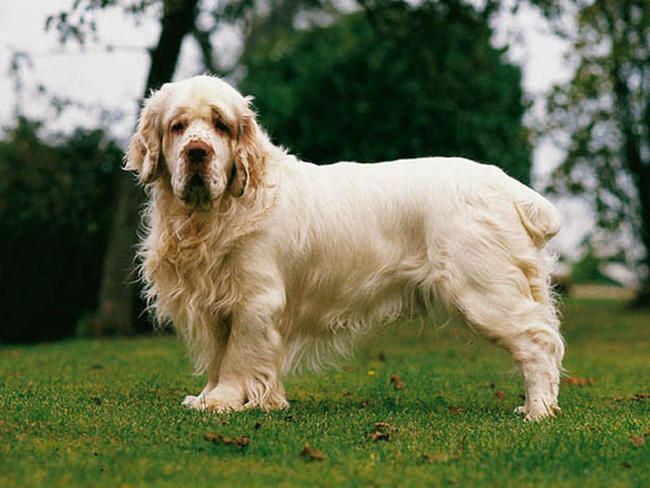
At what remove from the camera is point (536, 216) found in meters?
6.50

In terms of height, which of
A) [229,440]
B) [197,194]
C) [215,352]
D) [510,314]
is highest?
[197,194]

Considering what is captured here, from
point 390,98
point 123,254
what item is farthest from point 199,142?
point 390,98

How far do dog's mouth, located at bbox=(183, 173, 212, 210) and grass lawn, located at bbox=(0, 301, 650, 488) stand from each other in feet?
4.01

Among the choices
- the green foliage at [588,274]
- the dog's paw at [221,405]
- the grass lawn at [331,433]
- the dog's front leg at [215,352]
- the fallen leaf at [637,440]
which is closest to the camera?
the grass lawn at [331,433]

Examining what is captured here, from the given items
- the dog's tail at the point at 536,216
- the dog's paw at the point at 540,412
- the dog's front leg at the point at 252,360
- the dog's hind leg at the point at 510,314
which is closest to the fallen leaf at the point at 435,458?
the dog's paw at the point at 540,412

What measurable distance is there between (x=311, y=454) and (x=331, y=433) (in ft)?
2.13

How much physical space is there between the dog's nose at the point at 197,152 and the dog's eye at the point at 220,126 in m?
0.23

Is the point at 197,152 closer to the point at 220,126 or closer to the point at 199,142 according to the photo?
the point at 199,142

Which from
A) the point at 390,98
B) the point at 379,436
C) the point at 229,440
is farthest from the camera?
the point at 390,98

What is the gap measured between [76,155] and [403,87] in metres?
5.38

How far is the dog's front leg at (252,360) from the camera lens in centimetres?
636

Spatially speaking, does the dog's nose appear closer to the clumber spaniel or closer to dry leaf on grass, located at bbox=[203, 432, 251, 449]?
the clumber spaniel

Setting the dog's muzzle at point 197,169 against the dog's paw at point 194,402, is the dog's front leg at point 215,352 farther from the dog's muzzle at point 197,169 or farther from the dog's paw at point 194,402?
the dog's muzzle at point 197,169

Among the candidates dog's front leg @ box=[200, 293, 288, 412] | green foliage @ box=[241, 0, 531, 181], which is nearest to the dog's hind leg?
dog's front leg @ box=[200, 293, 288, 412]
